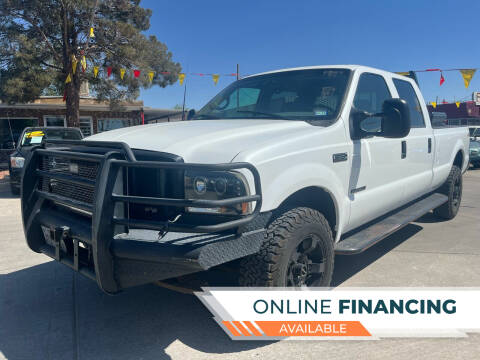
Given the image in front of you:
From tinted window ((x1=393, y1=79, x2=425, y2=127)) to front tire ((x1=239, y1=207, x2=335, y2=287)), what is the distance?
7.63 feet

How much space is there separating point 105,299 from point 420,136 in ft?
Answer: 12.2

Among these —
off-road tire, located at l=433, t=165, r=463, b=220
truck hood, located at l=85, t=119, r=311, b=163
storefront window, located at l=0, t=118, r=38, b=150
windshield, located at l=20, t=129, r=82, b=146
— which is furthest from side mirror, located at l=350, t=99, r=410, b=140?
storefront window, located at l=0, t=118, r=38, b=150

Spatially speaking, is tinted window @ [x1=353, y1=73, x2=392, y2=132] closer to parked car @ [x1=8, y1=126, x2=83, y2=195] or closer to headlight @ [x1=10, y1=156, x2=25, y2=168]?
parked car @ [x1=8, y1=126, x2=83, y2=195]

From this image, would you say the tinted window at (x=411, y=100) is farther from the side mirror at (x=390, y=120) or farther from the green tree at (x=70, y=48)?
the green tree at (x=70, y=48)

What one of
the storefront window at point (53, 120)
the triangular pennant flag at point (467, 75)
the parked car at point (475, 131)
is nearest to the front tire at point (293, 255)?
the triangular pennant flag at point (467, 75)

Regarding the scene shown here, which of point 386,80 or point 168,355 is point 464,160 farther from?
point 168,355

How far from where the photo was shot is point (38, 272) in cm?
420

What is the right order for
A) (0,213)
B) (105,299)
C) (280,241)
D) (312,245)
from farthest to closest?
(0,213) → (105,299) → (312,245) → (280,241)

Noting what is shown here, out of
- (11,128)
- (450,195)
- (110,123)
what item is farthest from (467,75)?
(11,128)

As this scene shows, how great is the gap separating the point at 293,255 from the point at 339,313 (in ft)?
2.38

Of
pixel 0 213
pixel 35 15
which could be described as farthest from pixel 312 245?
pixel 35 15

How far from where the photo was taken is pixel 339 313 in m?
3.10

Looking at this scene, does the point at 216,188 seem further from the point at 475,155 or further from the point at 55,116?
the point at 55,116

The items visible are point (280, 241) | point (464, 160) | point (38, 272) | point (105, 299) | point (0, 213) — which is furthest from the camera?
point (0, 213)
